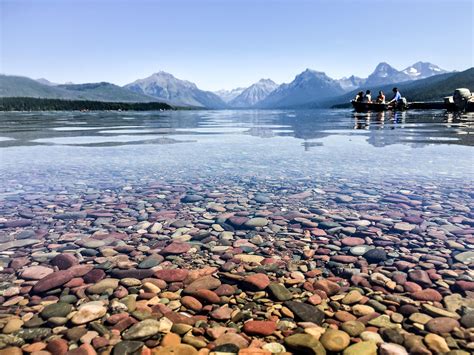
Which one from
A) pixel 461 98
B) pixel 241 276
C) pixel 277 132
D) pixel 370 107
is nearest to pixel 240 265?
pixel 241 276

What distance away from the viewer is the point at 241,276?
192 inches

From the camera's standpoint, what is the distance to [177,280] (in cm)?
481

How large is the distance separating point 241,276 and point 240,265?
0.38 meters

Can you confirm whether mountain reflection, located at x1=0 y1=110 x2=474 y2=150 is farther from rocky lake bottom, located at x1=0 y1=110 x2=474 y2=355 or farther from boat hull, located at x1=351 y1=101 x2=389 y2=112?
boat hull, located at x1=351 y1=101 x2=389 y2=112

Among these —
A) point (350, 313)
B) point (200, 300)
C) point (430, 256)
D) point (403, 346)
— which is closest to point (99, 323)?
point (200, 300)

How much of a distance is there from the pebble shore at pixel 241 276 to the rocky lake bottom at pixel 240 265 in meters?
0.02

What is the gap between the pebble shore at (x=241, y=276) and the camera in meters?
3.59

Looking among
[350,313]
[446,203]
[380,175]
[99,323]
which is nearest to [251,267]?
[350,313]

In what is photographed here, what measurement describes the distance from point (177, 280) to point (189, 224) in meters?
2.28

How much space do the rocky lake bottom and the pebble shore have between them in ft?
0.07

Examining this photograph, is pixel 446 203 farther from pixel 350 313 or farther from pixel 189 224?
pixel 189 224

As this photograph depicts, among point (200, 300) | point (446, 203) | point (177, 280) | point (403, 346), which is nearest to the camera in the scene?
point (403, 346)

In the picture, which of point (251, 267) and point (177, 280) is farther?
point (251, 267)

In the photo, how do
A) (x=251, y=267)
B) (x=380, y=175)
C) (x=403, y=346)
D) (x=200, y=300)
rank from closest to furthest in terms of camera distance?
(x=403, y=346) < (x=200, y=300) < (x=251, y=267) < (x=380, y=175)
